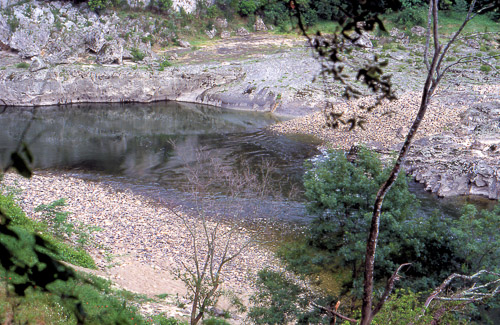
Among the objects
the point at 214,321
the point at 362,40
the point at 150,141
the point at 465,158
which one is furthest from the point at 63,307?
the point at 362,40

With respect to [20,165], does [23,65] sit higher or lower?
lower

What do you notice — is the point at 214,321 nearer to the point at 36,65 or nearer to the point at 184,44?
the point at 36,65

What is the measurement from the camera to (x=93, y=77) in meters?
44.9

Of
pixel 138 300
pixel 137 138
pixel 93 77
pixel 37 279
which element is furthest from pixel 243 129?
pixel 37 279

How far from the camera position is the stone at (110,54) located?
46.5m

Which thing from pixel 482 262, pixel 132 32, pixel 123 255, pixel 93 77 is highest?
pixel 132 32

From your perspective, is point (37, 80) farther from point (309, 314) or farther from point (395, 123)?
point (309, 314)

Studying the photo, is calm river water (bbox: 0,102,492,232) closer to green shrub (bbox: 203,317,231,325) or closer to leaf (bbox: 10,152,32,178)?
green shrub (bbox: 203,317,231,325)

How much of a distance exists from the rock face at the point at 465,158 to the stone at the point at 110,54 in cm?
3258

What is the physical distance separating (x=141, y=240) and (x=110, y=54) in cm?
3320

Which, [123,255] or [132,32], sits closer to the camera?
[123,255]

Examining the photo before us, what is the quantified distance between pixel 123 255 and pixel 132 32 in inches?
1523

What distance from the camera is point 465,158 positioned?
27.1 meters

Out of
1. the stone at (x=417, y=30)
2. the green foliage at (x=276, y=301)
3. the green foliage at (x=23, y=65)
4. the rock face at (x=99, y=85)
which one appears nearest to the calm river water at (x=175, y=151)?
the rock face at (x=99, y=85)
